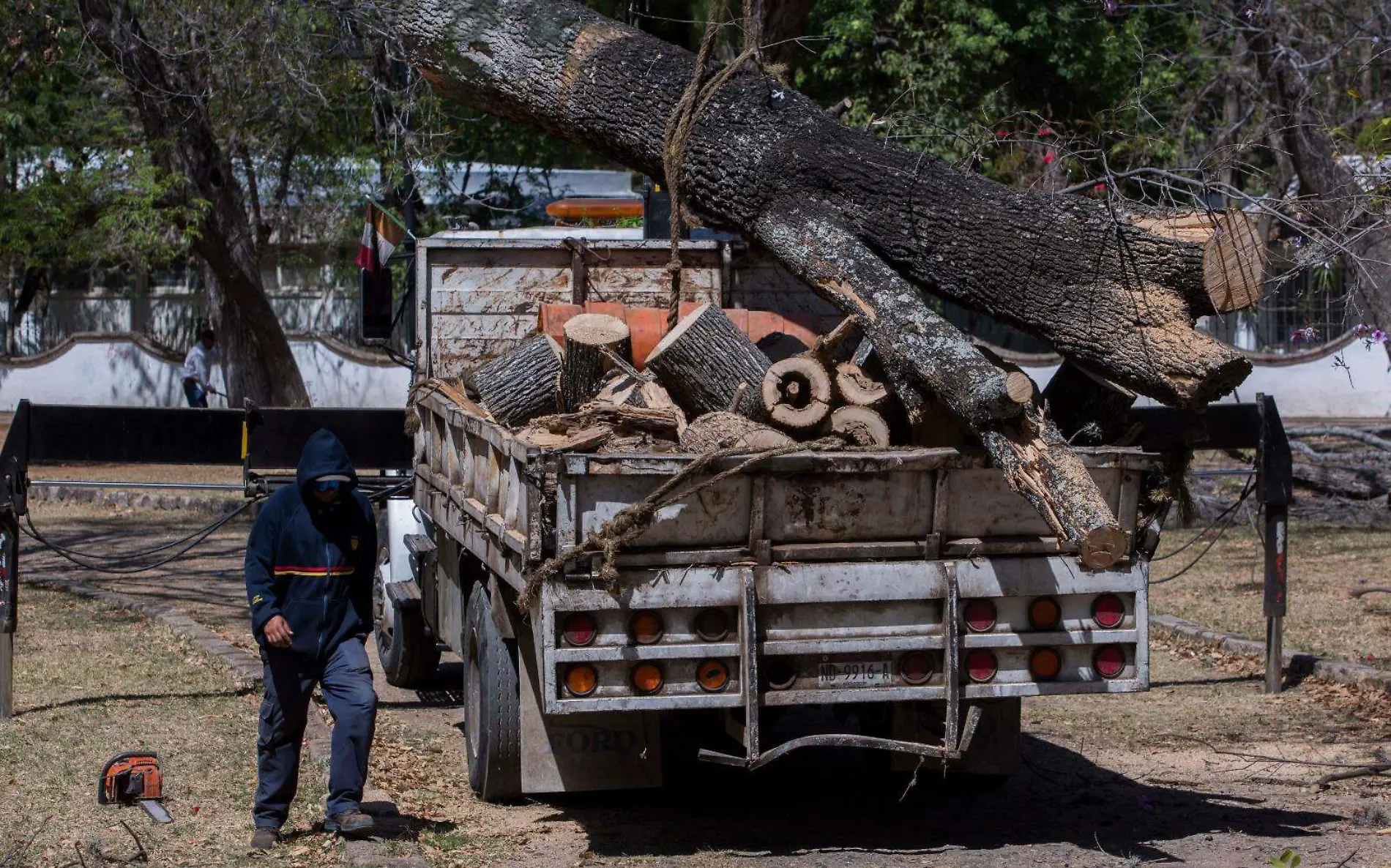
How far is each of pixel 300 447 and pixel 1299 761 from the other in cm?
553

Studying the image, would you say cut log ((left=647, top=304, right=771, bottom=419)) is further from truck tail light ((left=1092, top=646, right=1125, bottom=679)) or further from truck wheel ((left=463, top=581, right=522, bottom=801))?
truck tail light ((left=1092, top=646, right=1125, bottom=679))

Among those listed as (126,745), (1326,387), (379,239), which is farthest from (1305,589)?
(1326,387)

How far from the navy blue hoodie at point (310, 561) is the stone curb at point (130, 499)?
12094mm

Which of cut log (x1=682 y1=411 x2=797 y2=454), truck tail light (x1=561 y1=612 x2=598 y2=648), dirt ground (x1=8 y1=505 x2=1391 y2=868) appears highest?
cut log (x1=682 y1=411 x2=797 y2=454)

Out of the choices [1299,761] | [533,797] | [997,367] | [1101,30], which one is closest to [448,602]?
[533,797]

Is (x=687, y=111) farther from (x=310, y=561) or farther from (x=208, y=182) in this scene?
(x=208, y=182)

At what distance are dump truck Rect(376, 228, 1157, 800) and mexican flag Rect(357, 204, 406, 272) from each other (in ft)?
11.0

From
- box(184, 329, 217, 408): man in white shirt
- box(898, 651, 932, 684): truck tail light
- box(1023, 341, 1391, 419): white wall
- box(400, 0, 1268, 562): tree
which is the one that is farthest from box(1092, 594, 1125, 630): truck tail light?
box(1023, 341, 1391, 419): white wall

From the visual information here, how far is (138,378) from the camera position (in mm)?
28969

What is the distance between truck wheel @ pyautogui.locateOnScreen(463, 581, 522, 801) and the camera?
6.56 meters

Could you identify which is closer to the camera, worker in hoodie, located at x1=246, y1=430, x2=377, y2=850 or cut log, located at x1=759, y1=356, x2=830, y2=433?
worker in hoodie, located at x1=246, y1=430, x2=377, y2=850

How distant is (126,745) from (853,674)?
12.1ft

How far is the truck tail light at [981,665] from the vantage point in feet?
19.6

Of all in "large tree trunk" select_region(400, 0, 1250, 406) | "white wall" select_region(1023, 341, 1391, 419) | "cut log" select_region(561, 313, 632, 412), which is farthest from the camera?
"white wall" select_region(1023, 341, 1391, 419)
